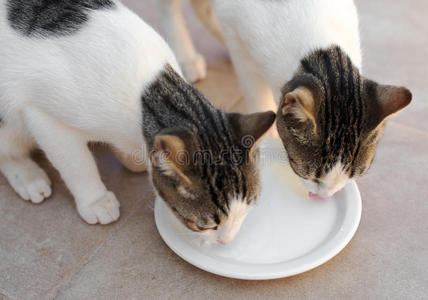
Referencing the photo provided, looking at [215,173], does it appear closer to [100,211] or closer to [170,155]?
[170,155]

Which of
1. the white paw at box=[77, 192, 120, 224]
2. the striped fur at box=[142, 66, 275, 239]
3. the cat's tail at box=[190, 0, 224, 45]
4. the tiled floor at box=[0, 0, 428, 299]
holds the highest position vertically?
the striped fur at box=[142, 66, 275, 239]

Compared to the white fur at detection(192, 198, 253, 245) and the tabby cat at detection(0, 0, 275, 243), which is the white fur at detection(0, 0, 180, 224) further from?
the white fur at detection(192, 198, 253, 245)

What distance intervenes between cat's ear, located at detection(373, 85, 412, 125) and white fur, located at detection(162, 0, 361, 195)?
0.75ft

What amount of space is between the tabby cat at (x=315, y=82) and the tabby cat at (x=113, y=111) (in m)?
0.20

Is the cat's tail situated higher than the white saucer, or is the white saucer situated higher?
the cat's tail

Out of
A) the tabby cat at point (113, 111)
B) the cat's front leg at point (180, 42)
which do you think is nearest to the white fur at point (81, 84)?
the tabby cat at point (113, 111)

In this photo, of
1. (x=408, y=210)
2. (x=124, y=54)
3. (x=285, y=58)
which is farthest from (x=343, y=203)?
(x=124, y=54)

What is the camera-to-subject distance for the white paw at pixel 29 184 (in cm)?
185

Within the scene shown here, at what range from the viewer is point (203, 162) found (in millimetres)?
1245

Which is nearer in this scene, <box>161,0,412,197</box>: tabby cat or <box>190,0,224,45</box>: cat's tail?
<box>161,0,412,197</box>: tabby cat

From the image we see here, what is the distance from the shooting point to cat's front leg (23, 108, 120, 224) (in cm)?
160

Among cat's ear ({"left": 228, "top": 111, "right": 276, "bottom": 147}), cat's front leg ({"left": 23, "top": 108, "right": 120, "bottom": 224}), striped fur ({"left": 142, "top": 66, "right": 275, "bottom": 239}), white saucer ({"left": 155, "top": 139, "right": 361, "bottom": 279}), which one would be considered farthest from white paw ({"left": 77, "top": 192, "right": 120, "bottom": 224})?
cat's ear ({"left": 228, "top": 111, "right": 276, "bottom": 147})

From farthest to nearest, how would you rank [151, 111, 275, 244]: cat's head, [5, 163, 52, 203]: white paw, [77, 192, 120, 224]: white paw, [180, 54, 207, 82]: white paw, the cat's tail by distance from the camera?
[180, 54, 207, 82]: white paw
the cat's tail
[5, 163, 52, 203]: white paw
[77, 192, 120, 224]: white paw
[151, 111, 275, 244]: cat's head

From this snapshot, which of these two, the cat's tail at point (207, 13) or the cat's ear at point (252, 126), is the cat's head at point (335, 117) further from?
the cat's tail at point (207, 13)
